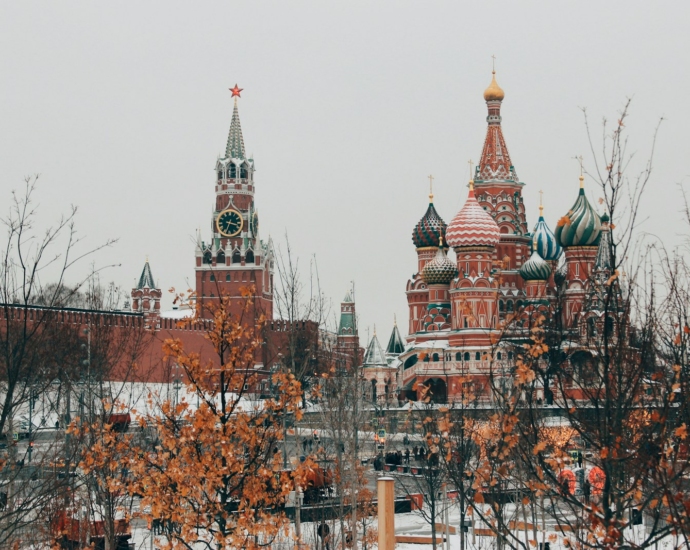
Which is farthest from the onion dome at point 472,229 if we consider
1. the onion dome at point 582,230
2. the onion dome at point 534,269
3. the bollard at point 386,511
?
the bollard at point 386,511

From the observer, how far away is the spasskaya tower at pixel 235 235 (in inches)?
3356

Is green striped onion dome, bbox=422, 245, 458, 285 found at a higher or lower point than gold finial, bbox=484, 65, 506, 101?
lower

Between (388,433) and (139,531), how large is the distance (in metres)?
25.6

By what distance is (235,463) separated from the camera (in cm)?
1032

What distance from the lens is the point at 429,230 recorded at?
2923 inches

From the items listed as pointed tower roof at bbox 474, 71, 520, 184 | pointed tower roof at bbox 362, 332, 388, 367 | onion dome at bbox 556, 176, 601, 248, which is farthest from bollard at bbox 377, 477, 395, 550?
pointed tower roof at bbox 362, 332, 388, 367

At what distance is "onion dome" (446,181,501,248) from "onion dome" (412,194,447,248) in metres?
6.36

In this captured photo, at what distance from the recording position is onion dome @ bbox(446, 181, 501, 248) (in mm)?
66000

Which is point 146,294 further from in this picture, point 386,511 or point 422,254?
point 386,511

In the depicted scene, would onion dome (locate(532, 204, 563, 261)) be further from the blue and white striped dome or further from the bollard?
the bollard

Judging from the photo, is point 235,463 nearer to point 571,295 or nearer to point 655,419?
point 655,419

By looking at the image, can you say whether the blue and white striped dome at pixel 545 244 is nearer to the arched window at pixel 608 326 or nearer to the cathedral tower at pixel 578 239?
the cathedral tower at pixel 578 239

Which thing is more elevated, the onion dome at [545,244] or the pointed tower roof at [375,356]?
the onion dome at [545,244]

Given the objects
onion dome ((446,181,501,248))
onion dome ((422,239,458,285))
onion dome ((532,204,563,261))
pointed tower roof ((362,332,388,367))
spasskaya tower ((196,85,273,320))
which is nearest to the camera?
onion dome ((446,181,501,248))
